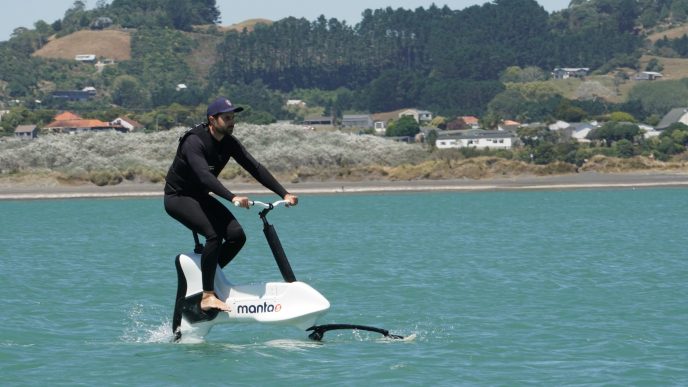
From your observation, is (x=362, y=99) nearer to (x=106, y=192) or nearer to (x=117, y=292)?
(x=106, y=192)

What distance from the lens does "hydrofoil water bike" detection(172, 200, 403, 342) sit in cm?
1282

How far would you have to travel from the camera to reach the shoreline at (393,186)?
69.1 m

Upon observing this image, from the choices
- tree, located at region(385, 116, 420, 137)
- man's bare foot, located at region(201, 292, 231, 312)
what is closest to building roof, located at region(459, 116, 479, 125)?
tree, located at region(385, 116, 420, 137)

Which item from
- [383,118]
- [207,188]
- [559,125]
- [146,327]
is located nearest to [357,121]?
[383,118]

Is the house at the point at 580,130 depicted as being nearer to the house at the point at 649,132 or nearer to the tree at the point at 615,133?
the tree at the point at 615,133

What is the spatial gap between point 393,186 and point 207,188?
59805 millimetres

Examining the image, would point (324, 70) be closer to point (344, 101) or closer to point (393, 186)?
point (344, 101)

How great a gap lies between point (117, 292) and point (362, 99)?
5823 inches

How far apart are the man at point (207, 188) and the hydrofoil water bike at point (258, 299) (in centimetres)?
15

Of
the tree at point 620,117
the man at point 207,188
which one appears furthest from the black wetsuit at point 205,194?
the tree at point 620,117

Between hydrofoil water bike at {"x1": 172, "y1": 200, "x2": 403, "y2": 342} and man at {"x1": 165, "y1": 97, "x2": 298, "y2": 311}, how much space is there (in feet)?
0.49

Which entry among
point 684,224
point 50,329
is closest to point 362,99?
point 684,224

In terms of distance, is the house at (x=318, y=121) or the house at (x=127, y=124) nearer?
the house at (x=127, y=124)

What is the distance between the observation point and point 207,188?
485 inches
